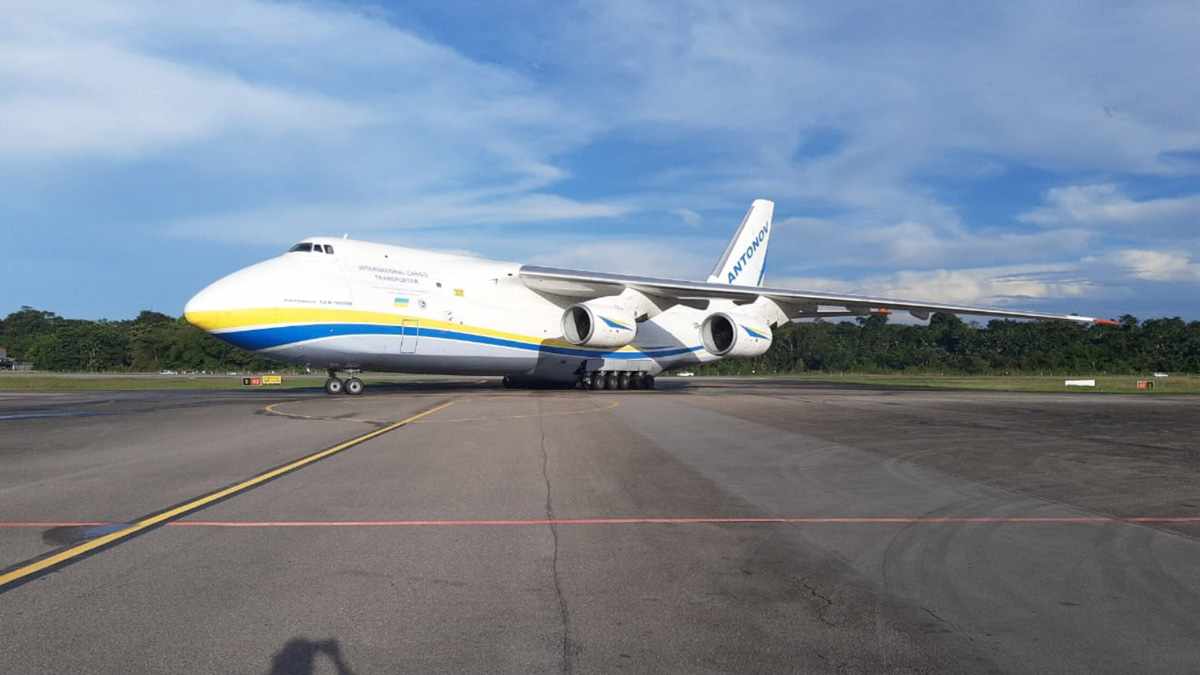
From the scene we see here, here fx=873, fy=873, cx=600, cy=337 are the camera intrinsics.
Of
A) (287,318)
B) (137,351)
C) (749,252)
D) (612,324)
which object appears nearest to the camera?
(287,318)

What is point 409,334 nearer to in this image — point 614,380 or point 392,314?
point 392,314

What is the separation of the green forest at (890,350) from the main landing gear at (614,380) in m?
39.4

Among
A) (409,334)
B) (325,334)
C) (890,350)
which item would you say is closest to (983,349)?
(890,350)

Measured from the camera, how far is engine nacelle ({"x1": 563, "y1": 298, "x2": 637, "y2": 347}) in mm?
25062

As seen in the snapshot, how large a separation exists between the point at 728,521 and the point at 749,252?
28074 mm

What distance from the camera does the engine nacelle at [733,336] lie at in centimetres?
2812

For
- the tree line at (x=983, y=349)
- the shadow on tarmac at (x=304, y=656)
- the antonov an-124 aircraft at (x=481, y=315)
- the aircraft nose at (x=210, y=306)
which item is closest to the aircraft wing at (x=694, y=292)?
the antonov an-124 aircraft at (x=481, y=315)

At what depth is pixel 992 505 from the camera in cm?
738

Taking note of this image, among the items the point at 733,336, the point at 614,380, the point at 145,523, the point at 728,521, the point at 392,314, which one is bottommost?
the point at 728,521

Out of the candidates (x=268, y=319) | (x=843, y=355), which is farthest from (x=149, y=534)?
(x=843, y=355)

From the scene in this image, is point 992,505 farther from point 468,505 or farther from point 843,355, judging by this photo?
point 843,355

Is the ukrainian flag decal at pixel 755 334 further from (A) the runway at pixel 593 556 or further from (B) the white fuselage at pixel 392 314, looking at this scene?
(A) the runway at pixel 593 556

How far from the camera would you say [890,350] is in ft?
271

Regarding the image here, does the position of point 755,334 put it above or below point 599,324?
below
